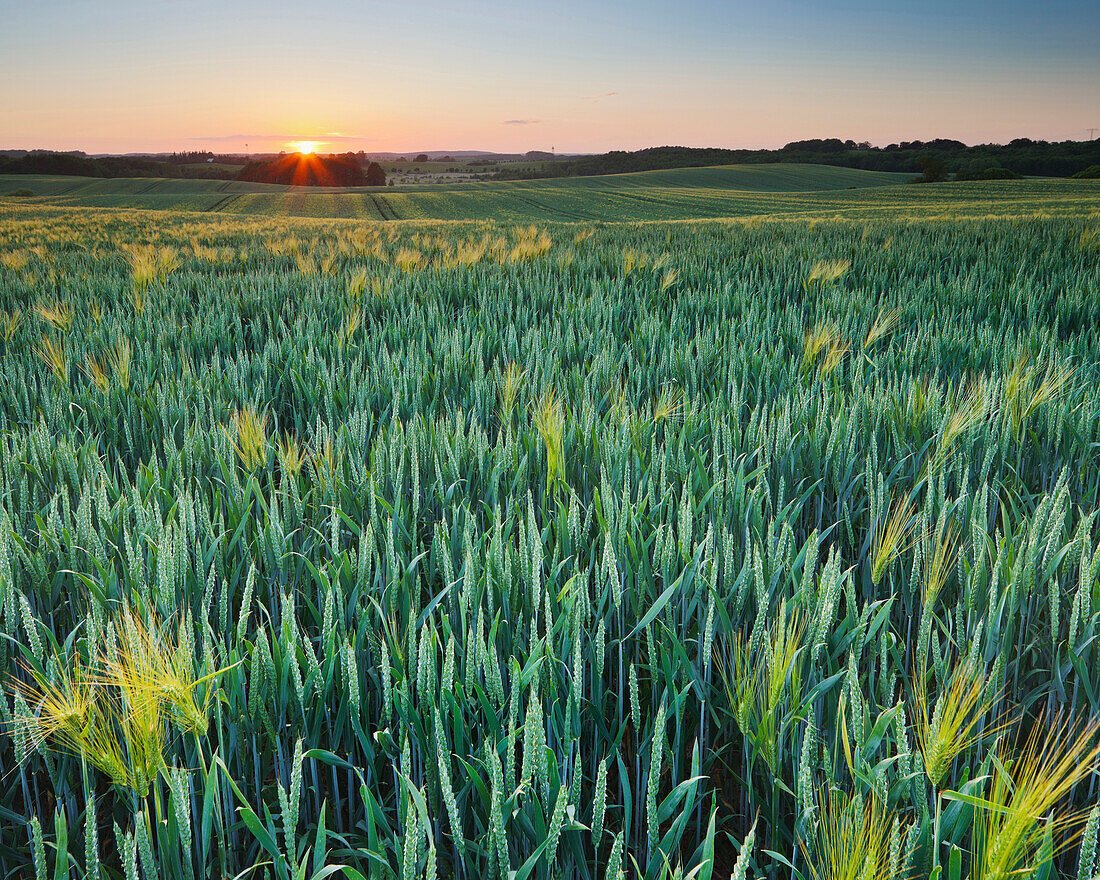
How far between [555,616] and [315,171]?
86.2 m

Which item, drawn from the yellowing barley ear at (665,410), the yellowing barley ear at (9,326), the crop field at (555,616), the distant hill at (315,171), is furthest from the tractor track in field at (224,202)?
the yellowing barley ear at (665,410)

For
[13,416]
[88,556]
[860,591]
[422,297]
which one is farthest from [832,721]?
[422,297]

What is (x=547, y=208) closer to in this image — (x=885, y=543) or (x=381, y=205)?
(x=381, y=205)

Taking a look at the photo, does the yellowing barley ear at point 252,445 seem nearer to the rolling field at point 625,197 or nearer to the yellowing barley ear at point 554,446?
the yellowing barley ear at point 554,446

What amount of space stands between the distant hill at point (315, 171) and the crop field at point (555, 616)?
79.7 metres

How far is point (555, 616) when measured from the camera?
1108mm

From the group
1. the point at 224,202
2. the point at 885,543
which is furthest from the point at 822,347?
the point at 224,202

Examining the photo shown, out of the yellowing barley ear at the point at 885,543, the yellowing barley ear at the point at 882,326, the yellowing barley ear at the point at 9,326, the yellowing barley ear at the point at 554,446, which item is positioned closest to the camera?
the yellowing barley ear at the point at 885,543

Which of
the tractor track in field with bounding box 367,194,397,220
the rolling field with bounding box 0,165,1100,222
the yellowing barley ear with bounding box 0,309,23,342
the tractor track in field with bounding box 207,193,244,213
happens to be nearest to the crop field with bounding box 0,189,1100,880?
the yellowing barley ear with bounding box 0,309,23,342

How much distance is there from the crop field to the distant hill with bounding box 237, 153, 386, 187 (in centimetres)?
7968

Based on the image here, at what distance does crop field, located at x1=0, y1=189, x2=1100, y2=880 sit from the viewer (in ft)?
2.45

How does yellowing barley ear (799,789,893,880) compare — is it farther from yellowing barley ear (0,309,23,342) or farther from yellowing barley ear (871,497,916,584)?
yellowing barley ear (0,309,23,342)

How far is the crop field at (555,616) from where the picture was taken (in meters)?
0.75

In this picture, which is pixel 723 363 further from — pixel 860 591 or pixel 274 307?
pixel 274 307
